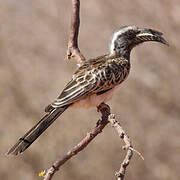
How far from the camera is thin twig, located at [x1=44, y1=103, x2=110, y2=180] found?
4.57 metres

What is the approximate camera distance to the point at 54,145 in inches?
406

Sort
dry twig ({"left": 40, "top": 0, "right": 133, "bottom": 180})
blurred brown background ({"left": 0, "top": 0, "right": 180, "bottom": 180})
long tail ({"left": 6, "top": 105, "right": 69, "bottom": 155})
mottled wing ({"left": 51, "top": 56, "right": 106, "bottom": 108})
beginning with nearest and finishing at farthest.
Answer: dry twig ({"left": 40, "top": 0, "right": 133, "bottom": 180}) → long tail ({"left": 6, "top": 105, "right": 69, "bottom": 155}) → mottled wing ({"left": 51, "top": 56, "right": 106, "bottom": 108}) → blurred brown background ({"left": 0, "top": 0, "right": 180, "bottom": 180})

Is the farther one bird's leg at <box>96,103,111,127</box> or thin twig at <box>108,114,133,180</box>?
bird's leg at <box>96,103,111,127</box>

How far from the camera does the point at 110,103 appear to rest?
10.4 meters

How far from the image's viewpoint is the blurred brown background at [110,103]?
10.3 m

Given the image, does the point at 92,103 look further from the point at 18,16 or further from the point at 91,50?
the point at 18,16

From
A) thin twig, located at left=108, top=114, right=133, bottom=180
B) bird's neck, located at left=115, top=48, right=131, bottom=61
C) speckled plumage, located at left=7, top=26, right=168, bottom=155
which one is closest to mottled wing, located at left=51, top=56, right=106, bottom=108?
speckled plumage, located at left=7, top=26, right=168, bottom=155

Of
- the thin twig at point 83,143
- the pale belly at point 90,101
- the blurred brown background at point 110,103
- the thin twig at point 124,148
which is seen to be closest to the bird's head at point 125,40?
the pale belly at point 90,101

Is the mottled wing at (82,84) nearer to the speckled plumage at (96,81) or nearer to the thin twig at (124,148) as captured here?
the speckled plumage at (96,81)

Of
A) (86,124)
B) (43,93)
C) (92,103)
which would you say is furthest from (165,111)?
(92,103)

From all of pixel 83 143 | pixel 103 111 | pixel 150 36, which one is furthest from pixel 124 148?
pixel 150 36

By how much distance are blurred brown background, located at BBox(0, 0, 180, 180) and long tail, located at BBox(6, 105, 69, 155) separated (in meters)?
4.82

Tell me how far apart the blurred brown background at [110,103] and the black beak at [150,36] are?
4.26 m

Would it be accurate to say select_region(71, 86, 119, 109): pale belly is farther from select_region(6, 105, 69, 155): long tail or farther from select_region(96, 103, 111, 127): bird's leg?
select_region(6, 105, 69, 155): long tail
